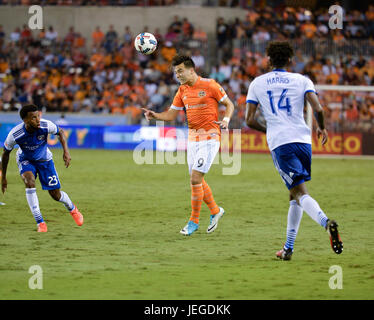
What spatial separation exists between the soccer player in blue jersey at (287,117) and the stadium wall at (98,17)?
85.8ft

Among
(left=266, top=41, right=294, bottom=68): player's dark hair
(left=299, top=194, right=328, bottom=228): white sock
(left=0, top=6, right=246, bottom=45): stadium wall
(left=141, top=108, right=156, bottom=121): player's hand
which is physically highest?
(left=0, top=6, right=246, bottom=45): stadium wall

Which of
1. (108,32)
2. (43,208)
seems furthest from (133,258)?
(108,32)

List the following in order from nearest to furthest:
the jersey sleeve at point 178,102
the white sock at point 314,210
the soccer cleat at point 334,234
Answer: the soccer cleat at point 334,234 < the white sock at point 314,210 < the jersey sleeve at point 178,102

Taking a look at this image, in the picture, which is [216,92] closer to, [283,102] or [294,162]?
[283,102]

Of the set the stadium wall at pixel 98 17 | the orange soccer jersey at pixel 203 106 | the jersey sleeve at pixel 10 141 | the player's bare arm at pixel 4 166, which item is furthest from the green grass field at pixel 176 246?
the stadium wall at pixel 98 17

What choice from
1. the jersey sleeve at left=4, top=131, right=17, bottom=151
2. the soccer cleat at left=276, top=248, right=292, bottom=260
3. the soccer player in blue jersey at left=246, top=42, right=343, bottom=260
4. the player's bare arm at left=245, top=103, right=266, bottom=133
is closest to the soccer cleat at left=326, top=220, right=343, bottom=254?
the soccer player in blue jersey at left=246, top=42, right=343, bottom=260

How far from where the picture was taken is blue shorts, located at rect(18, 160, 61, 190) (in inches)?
400

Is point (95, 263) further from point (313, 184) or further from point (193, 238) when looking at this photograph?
point (313, 184)

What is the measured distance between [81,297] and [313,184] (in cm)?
1173

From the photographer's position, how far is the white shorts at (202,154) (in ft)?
32.8

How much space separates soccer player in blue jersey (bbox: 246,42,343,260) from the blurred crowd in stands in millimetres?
19877

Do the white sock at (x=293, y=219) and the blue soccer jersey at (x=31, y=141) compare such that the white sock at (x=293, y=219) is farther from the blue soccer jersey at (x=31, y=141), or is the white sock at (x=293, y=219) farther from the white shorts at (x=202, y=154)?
the blue soccer jersey at (x=31, y=141)

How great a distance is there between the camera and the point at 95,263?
7.82 metres

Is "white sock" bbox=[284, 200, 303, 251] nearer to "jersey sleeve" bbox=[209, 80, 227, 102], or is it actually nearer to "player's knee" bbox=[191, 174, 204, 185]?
"player's knee" bbox=[191, 174, 204, 185]
